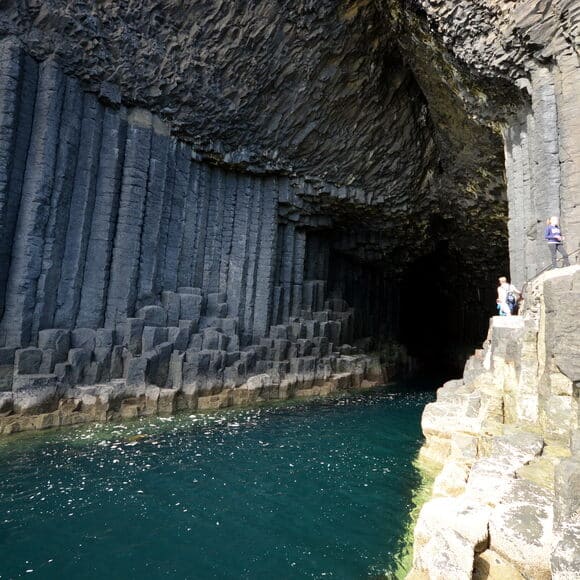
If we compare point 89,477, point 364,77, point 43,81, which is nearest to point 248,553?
point 89,477

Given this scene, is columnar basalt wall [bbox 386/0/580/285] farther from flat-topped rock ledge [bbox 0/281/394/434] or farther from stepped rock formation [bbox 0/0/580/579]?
flat-topped rock ledge [bbox 0/281/394/434]

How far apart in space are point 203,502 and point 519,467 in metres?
4.43

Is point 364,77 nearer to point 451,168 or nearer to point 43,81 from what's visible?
point 451,168

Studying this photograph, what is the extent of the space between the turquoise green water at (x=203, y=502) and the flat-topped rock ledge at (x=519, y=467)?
1256mm

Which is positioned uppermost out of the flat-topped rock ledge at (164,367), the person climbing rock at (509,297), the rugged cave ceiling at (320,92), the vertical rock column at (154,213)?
the rugged cave ceiling at (320,92)

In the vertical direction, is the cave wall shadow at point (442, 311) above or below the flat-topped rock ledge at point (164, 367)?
above

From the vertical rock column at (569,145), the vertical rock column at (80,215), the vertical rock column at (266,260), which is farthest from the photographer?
the vertical rock column at (266,260)

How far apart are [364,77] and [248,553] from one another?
631 inches

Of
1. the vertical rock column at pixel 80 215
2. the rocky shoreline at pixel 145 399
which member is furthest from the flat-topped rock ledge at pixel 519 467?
the vertical rock column at pixel 80 215

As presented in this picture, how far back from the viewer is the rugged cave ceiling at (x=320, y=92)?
1176 centimetres

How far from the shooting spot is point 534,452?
15.8ft

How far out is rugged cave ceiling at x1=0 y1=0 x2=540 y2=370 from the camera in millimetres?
11758

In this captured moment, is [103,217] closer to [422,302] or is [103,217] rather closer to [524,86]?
[524,86]

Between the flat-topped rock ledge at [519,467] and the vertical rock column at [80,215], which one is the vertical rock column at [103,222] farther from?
the flat-topped rock ledge at [519,467]
